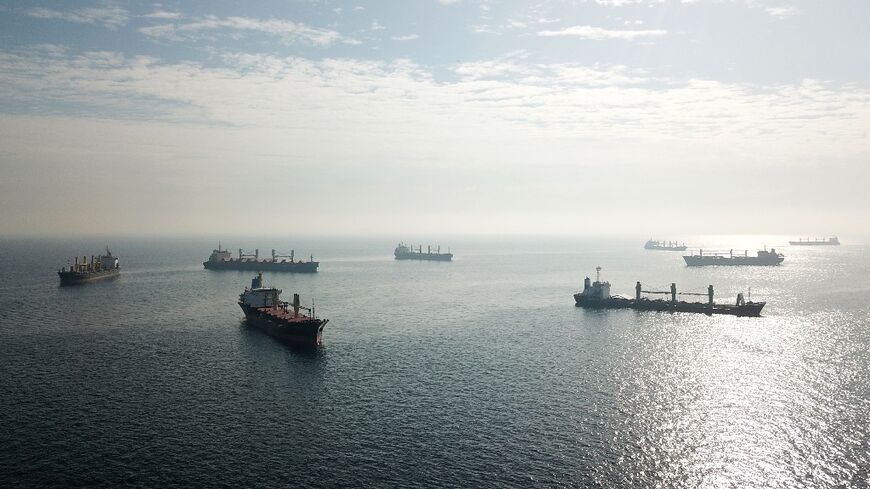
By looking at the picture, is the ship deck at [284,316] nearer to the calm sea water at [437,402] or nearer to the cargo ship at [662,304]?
the calm sea water at [437,402]

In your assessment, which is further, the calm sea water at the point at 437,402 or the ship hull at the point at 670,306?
the ship hull at the point at 670,306

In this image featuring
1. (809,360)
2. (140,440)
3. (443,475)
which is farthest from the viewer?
(809,360)

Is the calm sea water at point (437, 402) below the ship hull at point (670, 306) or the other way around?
below

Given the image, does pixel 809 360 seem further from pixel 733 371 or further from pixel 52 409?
pixel 52 409

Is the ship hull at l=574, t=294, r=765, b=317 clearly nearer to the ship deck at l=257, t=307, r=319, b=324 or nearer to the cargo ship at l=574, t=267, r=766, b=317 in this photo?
the cargo ship at l=574, t=267, r=766, b=317

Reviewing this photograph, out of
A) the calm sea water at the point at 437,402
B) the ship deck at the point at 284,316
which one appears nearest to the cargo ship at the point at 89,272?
the calm sea water at the point at 437,402

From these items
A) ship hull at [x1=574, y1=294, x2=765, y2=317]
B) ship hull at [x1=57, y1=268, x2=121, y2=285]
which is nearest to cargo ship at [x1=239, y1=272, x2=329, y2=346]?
ship hull at [x1=574, y1=294, x2=765, y2=317]

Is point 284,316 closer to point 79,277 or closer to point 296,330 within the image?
point 296,330

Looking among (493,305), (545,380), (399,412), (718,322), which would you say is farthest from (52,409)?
(718,322)
